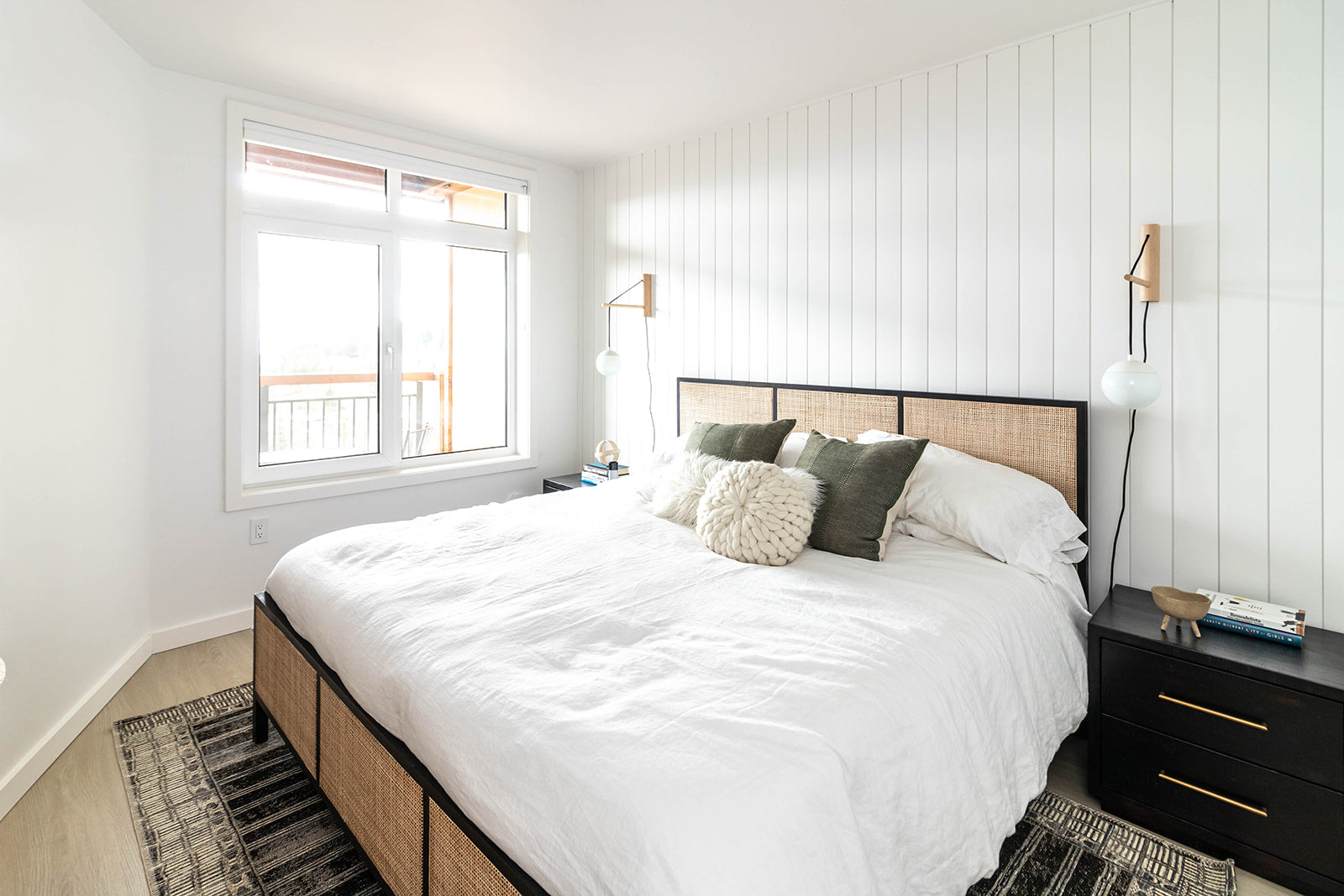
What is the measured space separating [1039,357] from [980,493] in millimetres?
678

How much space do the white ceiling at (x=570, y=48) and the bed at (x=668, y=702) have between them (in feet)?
4.74

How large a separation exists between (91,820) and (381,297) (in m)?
2.65

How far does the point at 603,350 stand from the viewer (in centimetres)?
444

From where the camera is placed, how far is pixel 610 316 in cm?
438

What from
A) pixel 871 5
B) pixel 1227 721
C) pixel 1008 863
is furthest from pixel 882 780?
pixel 871 5

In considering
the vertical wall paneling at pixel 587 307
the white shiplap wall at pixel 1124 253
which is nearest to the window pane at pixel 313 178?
the vertical wall paneling at pixel 587 307

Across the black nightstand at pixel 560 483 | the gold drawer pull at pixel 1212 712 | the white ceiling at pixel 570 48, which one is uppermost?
the white ceiling at pixel 570 48

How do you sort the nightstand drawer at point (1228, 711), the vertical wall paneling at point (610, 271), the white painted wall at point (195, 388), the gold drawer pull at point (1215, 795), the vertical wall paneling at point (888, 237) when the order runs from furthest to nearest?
the vertical wall paneling at point (610, 271) → the white painted wall at point (195, 388) → the vertical wall paneling at point (888, 237) → the gold drawer pull at point (1215, 795) → the nightstand drawer at point (1228, 711)

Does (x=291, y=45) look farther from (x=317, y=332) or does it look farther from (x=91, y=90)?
(x=317, y=332)

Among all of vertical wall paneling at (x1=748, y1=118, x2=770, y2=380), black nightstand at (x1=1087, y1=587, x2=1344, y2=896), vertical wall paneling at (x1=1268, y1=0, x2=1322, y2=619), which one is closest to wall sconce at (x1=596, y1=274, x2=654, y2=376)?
vertical wall paneling at (x1=748, y1=118, x2=770, y2=380)

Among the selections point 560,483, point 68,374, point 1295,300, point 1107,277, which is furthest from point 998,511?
point 68,374

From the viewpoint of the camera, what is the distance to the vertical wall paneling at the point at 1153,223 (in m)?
2.28

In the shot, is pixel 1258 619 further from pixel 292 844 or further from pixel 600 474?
pixel 600 474

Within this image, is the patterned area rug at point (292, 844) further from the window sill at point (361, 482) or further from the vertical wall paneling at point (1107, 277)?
the window sill at point (361, 482)
